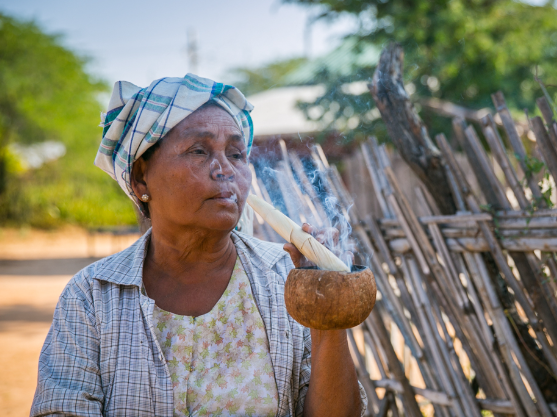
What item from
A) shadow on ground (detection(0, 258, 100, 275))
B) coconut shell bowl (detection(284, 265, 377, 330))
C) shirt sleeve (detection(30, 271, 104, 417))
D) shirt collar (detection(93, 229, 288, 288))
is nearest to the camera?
coconut shell bowl (detection(284, 265, 377, 330))

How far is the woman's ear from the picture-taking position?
1926 mm

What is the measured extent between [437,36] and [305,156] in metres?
5.37

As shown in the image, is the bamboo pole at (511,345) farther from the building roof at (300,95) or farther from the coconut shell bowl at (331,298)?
the building roof at (300,95)

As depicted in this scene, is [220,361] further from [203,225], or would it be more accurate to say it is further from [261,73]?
[261,73]

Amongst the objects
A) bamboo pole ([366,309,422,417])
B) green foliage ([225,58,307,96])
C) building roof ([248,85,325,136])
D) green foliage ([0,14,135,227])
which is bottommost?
bamboo pole ([366,309,422,417])

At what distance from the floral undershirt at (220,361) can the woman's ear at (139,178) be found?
49 cm

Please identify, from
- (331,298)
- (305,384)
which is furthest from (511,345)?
(331,298)

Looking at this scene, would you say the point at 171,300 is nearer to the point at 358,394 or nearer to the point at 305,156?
the point at 358,394

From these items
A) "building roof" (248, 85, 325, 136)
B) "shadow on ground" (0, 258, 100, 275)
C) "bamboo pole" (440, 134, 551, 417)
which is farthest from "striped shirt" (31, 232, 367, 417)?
"shadow on ground" (0, 258, 100, 275)

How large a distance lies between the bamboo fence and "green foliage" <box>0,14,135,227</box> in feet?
68.3

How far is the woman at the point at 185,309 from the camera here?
1658mm

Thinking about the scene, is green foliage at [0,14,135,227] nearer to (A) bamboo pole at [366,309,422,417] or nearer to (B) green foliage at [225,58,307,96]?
(B) green foliage at [225,58,307,96]

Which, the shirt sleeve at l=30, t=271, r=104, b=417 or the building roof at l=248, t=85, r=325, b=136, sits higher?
the building roof at l=248, t=85, r=325, b=136

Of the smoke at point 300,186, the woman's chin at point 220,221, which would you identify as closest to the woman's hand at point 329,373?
the woman's chin at point 220,221
